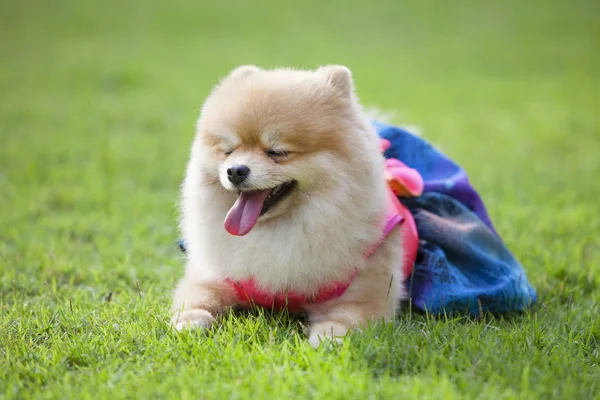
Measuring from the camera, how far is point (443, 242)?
12.7 ft

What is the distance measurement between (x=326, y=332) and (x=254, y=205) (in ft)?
2.09

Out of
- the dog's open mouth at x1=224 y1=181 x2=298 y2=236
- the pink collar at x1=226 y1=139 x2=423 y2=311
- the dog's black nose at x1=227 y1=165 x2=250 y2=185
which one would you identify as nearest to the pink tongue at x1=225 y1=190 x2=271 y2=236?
the dog's open mouth at x1=224 y1=181 x2=298 y2=236

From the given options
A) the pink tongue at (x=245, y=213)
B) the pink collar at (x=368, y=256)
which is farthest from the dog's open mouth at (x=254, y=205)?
the pink collar at (x=368, y=256)

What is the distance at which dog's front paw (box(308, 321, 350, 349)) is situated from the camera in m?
2.92

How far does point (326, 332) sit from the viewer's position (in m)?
3.02

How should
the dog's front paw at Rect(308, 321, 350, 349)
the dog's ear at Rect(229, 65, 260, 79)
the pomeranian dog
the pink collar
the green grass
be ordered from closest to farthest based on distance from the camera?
the green grass, the dog's front paw at Rect(308, 321, 350, 349), the pomeranian dog, the pink collar, the dog's ear at Rect(229, 65, 260, 79)

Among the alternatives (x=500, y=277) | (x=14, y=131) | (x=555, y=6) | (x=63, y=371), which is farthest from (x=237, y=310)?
(x=555, y=6)

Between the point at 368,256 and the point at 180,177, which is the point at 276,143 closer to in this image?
the point at 368,256

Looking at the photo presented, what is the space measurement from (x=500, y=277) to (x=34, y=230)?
11.4 ft

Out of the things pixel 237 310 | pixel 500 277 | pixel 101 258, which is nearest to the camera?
pixel 237 310

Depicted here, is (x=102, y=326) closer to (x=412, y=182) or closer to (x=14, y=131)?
(x=412, y=182)

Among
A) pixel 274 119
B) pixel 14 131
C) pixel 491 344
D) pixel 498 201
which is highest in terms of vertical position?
pixel 274 119

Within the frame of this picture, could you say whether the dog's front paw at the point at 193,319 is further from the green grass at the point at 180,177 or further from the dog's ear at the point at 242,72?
the dog's ear at the point at 242,72

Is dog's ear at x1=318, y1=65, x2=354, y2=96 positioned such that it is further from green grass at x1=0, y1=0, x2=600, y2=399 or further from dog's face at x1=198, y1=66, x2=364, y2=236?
green grass at x1=0, y1=0, x2=600, y2=399
